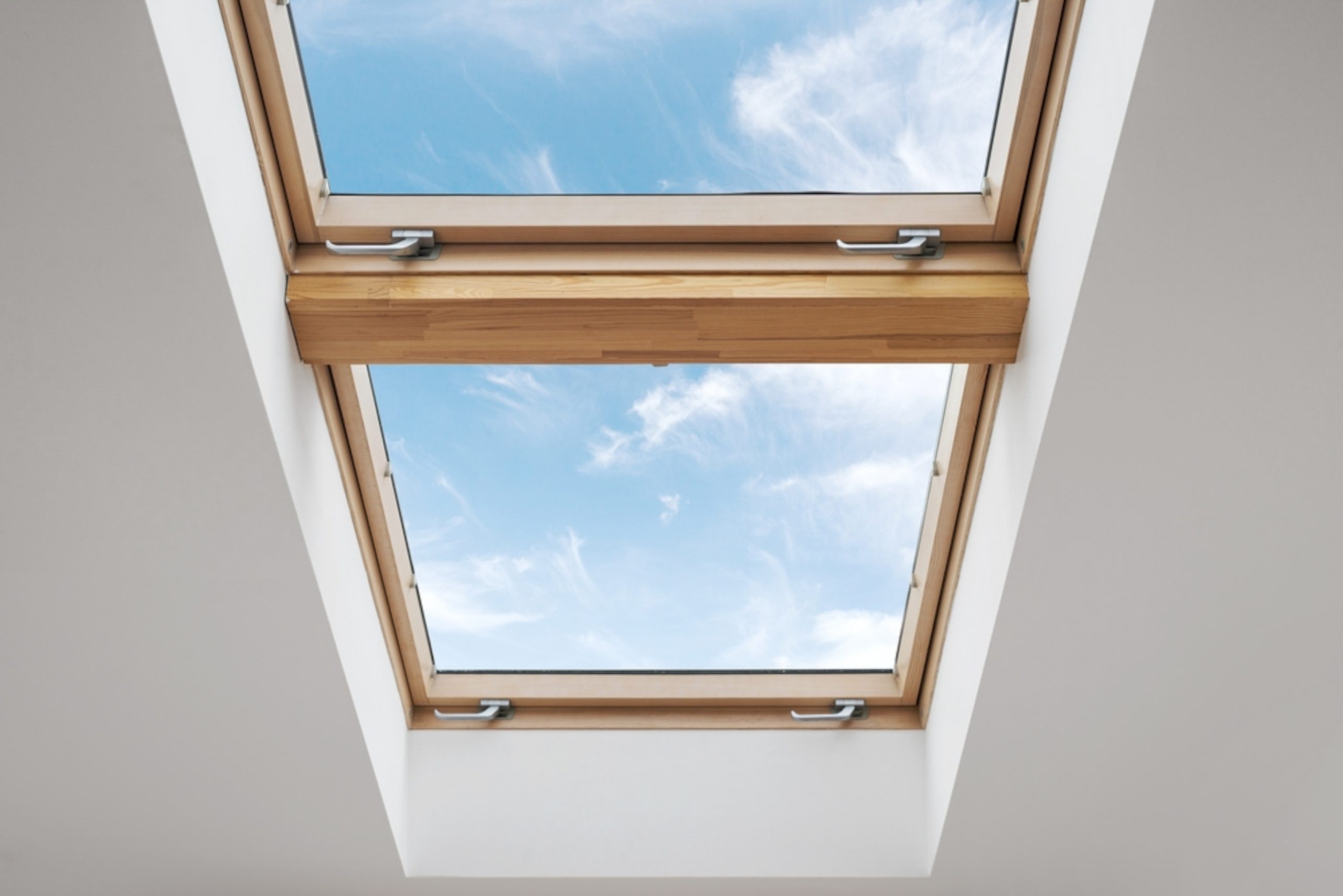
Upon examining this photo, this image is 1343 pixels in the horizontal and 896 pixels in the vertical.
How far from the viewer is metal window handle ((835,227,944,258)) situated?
1.95 m

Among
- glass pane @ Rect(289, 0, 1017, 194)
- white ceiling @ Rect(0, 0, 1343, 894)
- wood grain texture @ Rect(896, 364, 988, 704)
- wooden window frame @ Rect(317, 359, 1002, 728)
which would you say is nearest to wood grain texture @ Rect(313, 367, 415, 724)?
wooden window frame @ Rect(317, 359, 1002, 728)

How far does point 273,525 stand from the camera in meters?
2.06

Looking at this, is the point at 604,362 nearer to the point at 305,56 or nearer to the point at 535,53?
the point at 535,53

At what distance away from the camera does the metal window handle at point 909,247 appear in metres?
1.95

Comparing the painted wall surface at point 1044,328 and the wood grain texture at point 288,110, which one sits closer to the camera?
the painted wall surface at point 1044,328

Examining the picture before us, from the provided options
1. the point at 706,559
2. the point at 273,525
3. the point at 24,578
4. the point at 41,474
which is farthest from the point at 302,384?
the point at 706,559

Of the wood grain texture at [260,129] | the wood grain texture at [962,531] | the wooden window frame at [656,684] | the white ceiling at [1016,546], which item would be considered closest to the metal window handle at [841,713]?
the wooden window frame at [656,684]

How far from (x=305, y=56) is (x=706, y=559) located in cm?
137

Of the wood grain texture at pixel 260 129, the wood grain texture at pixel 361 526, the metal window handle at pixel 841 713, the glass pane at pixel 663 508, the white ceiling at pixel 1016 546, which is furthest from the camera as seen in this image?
the metal window handle at pixel 841 713

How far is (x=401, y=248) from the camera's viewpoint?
1957mm

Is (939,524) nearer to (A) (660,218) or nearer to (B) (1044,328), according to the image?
(B) (1044,328)

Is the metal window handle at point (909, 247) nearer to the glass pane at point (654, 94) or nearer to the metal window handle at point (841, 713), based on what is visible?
the glass pane at point (654, 94)

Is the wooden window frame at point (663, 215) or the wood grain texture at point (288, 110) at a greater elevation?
the wood grain texture at point (288, 110)

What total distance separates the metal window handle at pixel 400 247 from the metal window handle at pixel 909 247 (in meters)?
0.70
